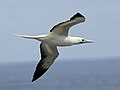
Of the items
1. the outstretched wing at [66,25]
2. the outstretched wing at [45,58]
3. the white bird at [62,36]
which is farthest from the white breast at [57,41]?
the outstretched wing at [45,58]

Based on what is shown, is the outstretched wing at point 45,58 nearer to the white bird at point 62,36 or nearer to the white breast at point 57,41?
the white bird at point 62,36

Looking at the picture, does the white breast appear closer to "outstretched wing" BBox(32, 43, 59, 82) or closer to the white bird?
the white bird

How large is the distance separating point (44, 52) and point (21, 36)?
4077mm

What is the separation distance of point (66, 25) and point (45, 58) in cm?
397

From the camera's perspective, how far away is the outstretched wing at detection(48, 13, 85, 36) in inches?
839

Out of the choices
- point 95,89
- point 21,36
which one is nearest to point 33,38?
point 21,36

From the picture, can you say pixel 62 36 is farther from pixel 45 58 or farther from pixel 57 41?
pixel 45 58

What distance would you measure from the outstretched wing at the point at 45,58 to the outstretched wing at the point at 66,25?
108 inches

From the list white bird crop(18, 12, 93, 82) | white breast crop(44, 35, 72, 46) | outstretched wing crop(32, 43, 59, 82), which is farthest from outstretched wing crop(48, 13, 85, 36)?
outstretched wing crop(32, 43, 59, 82)

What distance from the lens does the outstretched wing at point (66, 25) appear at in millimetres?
21311

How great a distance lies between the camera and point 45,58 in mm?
25766

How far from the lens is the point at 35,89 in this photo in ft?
397

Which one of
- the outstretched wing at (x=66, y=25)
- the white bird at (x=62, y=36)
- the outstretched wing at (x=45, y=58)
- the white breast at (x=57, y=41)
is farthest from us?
the outstretched wing at (x=45, y=58)

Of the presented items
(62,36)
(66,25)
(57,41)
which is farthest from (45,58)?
(66,25)
